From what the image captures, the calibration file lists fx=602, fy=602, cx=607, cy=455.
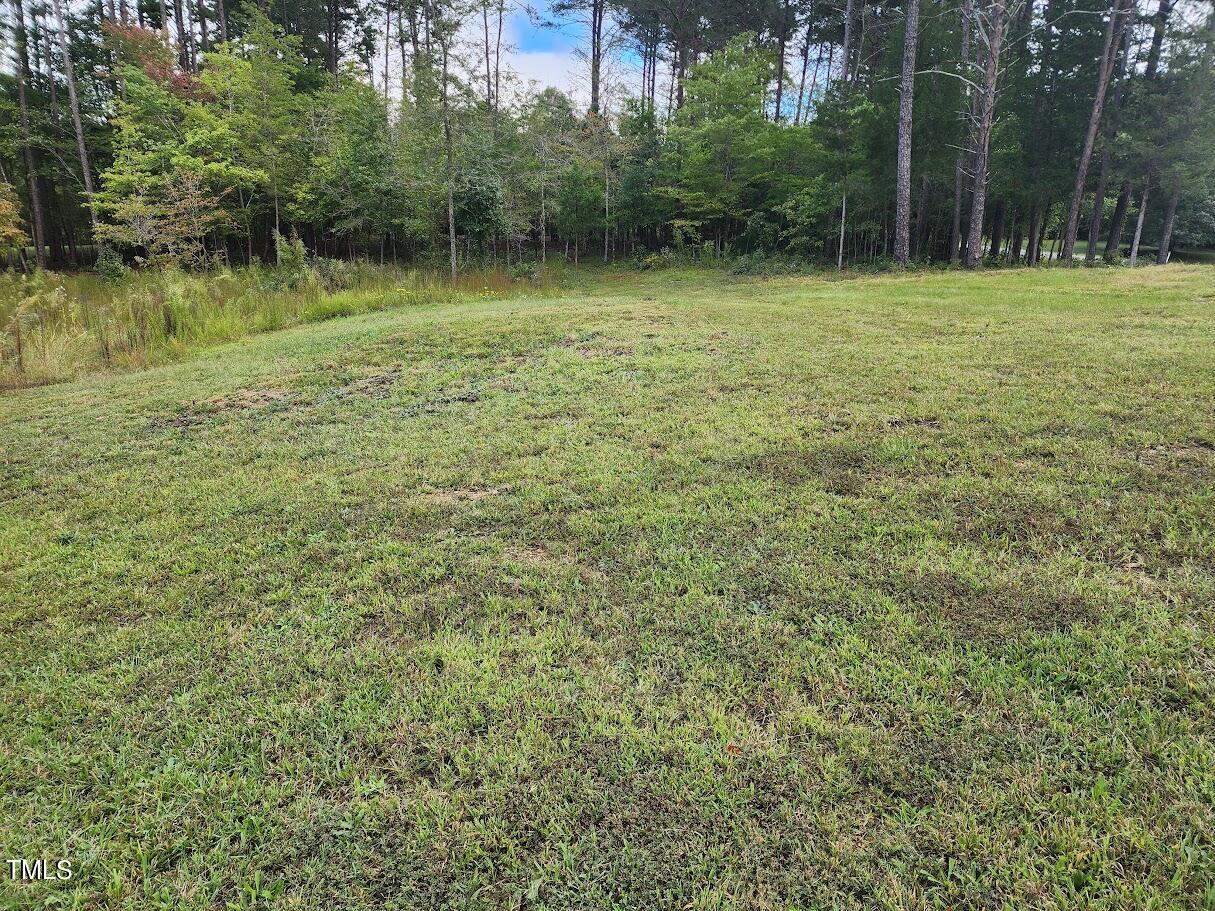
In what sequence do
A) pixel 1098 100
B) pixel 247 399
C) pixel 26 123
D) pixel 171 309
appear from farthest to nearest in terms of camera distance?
1. pixel 26 123
2. pixel 1098 100
3. pixel 171 309
4. pixel 247 399

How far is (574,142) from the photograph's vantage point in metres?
19.1

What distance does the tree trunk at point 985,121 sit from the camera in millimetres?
13031

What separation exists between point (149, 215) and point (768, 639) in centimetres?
1573

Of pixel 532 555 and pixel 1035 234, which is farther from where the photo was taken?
pixel 1035 234

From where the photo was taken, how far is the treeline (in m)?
13.9

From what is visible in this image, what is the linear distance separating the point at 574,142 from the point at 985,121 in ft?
37.2

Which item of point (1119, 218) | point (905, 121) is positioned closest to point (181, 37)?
point (905, 121)

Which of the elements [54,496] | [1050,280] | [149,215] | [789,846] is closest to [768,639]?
[789,846]

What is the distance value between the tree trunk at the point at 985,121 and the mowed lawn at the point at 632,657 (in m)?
11.8

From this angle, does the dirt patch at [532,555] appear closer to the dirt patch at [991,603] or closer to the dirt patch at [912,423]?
the dirt patch at [991,603]

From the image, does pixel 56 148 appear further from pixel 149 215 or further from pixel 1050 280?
pixel 1050 280

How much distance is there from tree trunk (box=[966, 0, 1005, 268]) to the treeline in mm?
72

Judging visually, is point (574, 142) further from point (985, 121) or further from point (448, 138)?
point (985, 121)

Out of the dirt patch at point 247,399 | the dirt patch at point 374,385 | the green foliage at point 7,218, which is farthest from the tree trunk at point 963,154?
the green foliage at point 7,218
